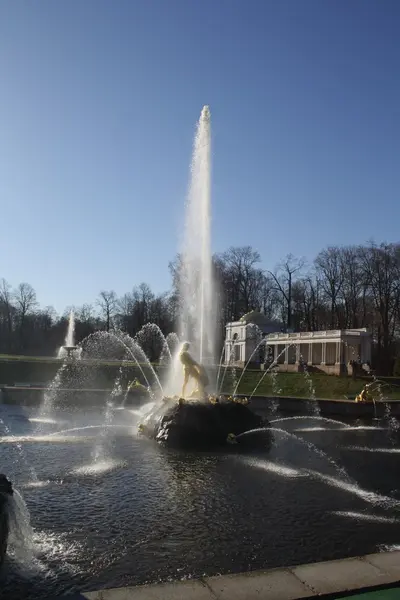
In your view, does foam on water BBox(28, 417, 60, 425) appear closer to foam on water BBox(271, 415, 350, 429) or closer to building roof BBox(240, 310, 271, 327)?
foam on water BBox(271, 415, 350, 429)

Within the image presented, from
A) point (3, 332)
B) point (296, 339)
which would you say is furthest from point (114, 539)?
point (3, 332)

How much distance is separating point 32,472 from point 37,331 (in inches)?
3276

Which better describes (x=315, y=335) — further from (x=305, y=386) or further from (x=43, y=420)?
(x=43, y=420)

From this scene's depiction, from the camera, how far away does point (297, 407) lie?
26797 mm

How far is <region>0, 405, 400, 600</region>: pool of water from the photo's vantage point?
253 inches

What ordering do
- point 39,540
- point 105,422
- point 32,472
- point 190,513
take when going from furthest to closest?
point 105,422, point 32,472, point 190,513, point 39,540

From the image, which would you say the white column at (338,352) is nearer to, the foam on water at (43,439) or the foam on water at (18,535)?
the foam on water at (43,439)

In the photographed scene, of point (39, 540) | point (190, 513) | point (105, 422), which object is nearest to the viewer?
point (39, 540)

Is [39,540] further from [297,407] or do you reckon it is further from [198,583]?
[297,407]

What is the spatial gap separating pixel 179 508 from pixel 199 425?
6173 mm

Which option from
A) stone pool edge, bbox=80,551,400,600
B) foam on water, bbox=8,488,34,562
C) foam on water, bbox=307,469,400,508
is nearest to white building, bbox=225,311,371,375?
foam on water, bbox=307,469,400,508

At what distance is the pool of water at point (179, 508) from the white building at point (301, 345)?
32876mm

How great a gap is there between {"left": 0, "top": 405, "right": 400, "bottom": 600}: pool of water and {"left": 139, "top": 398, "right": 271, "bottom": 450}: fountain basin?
0.62 m

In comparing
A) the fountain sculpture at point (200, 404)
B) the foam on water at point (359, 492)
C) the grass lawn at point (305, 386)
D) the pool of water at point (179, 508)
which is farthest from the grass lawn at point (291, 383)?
the foam on water at point (359, 492)
